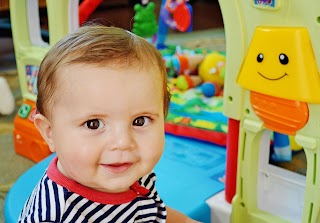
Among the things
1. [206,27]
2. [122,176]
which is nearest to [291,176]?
[122,176]

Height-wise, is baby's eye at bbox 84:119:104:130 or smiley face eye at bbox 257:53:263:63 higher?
smiley face eye at bbox 257:53:263:63

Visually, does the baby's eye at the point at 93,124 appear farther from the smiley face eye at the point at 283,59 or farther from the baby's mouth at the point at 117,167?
the smiley face eye at the point at 283,59

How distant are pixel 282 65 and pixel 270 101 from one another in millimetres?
71

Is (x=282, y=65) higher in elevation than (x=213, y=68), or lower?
higher

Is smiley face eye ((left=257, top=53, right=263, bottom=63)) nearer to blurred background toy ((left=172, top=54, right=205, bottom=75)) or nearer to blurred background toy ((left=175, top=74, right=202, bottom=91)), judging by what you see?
blurred background toy ((left=175, top=74, right=202, bottom=91))

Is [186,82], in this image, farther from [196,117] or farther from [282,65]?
[282,65]

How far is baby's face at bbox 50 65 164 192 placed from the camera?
1.88ft

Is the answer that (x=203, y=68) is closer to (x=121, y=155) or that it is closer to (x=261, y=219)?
(x=261, y=219)

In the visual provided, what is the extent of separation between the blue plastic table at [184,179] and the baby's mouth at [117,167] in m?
0.41

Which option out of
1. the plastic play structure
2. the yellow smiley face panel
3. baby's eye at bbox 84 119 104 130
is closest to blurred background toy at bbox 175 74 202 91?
the plastic play structure

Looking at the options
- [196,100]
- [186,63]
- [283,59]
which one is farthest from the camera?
[186,63]

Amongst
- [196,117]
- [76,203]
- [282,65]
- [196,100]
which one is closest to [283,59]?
[282,65]

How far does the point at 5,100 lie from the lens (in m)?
1.81

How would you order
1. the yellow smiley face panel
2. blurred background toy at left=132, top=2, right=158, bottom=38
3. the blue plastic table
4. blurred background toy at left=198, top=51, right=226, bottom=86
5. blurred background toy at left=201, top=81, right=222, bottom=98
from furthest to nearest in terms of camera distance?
blurred background toy at left=132, top=2, right=158, bottom=38, blurred background toy at left=198, top=51, right=226, bottom=86, blurred background toy at left=201, top=81, right=222, bottom=98, the blue plastic table, the yellow smiley face panel
